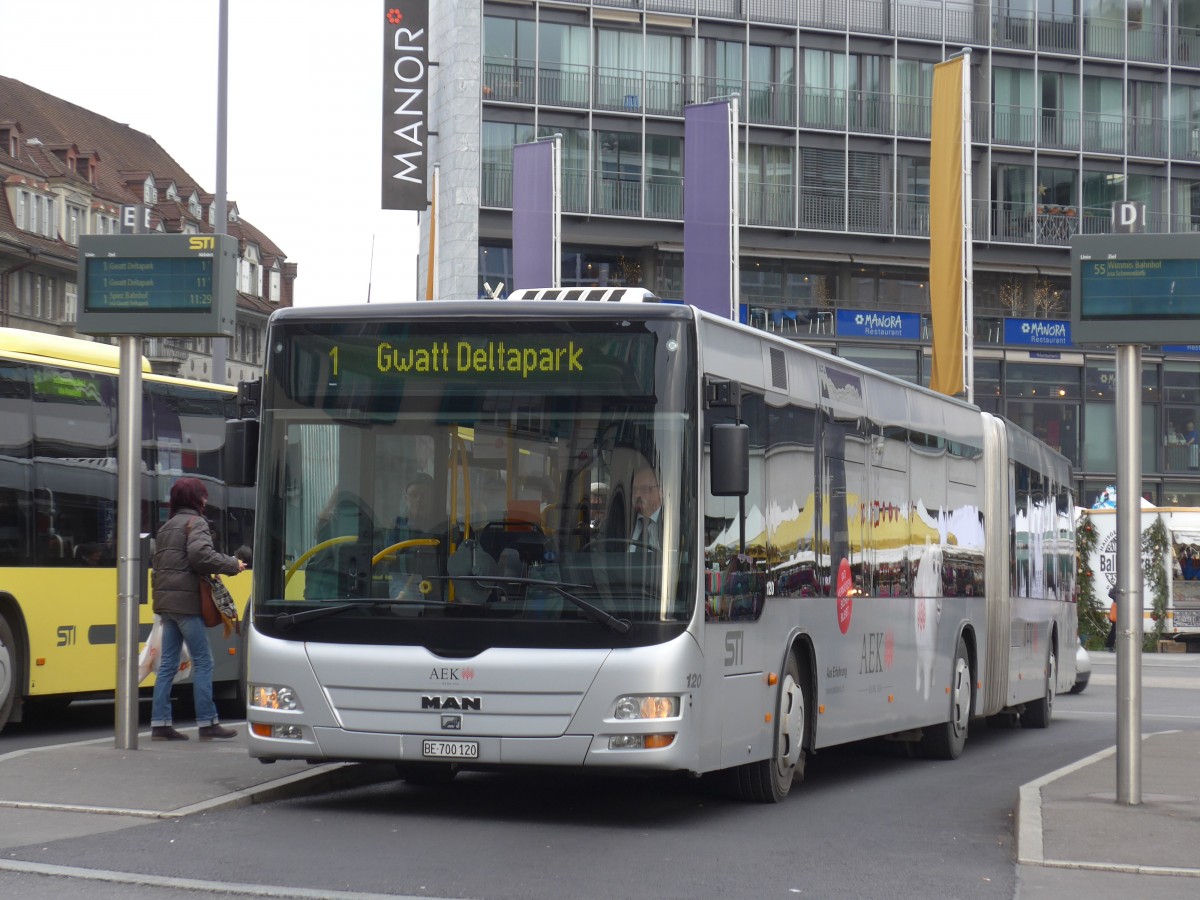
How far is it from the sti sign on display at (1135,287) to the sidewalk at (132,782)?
213 inches

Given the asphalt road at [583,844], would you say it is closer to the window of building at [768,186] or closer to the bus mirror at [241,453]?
the bus mirror at [241,453]

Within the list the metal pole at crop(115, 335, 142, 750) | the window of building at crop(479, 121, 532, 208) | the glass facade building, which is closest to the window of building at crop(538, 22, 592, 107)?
the glass facade building

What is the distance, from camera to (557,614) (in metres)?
10.2

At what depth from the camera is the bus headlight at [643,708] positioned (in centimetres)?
1017

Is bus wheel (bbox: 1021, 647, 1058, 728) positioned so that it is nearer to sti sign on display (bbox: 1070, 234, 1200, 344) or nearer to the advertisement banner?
sti sign on display (bbox: 1070, 234, 1200, 344)

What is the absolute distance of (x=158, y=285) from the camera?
515 inches

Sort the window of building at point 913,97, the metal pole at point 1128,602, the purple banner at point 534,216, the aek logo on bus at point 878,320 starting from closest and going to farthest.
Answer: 1. the metal pole at point 1128,602
2. the purple banner at point 534,216
3. the aek logo on bus at point 878,320
4. the window of building at point 913,97

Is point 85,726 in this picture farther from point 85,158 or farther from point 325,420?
point 85,158

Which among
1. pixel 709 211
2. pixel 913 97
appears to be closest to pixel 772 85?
A: pixel 913 97

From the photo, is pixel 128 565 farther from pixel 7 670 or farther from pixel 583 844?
pixel 583 844

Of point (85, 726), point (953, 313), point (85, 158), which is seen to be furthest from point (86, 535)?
point (85, 158)

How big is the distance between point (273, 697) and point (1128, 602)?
194 inches

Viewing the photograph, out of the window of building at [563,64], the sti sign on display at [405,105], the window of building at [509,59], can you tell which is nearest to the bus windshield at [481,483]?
the sti sign on display at [405,105]

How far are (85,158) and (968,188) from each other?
189ft
